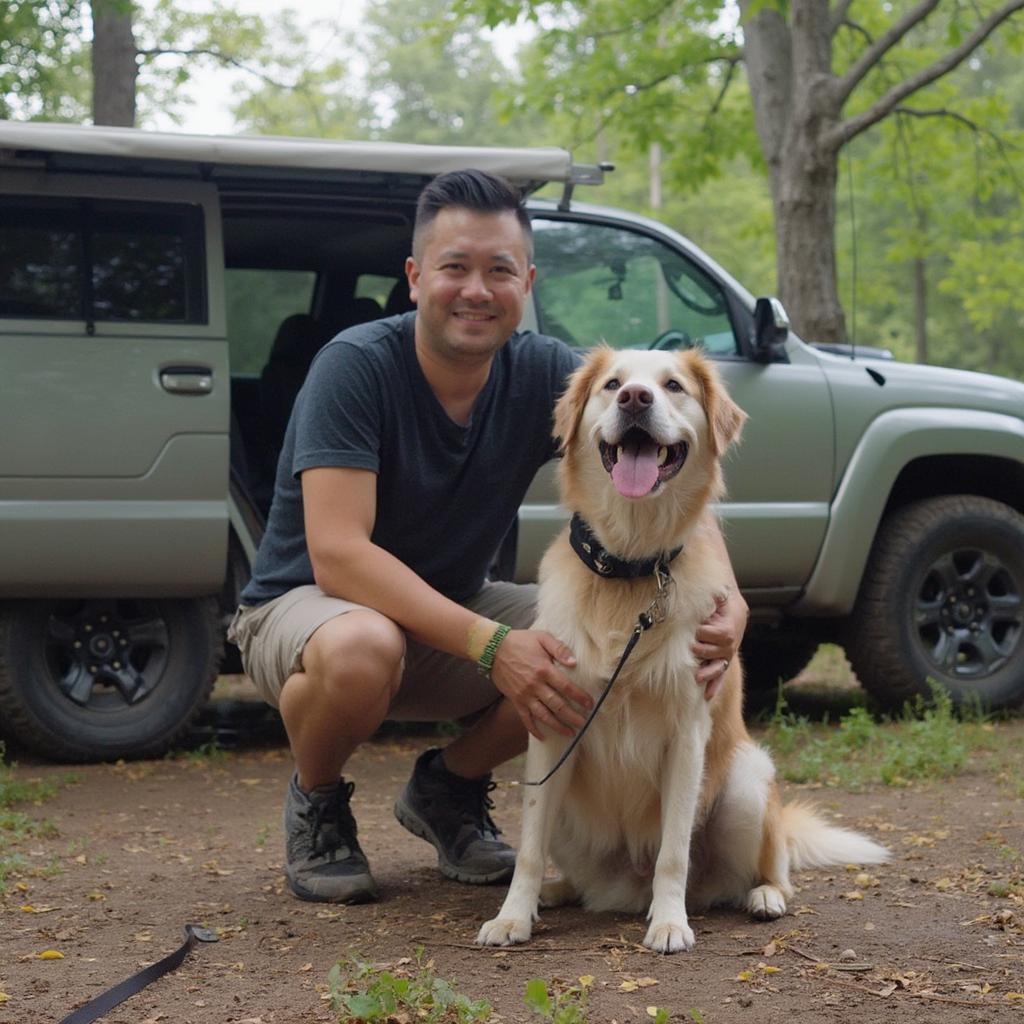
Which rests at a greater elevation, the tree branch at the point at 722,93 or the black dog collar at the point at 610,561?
the tree branch at the point at 722,93

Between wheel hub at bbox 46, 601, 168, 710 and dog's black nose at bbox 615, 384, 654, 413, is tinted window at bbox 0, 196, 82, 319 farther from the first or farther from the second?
dog's black nose at bbox 615, 384, 654, 413

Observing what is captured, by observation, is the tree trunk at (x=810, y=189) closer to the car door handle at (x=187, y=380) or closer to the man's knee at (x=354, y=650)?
the car door handle at (x=187, y=380)

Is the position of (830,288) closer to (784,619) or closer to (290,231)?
(784,619)

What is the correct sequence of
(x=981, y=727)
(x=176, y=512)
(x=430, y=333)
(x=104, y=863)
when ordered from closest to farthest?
(x=430, y=333) < (x=104, y=863) < (x=176, y=512) < (x=981, y=727)

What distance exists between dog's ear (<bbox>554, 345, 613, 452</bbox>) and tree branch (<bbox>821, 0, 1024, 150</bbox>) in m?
5.86

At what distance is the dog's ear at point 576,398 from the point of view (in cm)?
359

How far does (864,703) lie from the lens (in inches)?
294

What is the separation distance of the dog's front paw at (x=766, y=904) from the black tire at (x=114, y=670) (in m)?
2.92

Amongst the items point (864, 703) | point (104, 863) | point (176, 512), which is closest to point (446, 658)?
point (104, 863)

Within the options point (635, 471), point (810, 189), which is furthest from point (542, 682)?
point (810, 189)

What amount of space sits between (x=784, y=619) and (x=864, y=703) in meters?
0.72

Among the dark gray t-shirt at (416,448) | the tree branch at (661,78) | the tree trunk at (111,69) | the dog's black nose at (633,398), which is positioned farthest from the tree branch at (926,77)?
the dog's black nose at (633,398)

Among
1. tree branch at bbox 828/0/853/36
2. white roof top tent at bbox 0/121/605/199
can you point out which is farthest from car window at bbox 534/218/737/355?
tree branch at bbox 828/0/853/36

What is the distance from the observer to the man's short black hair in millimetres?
3684
